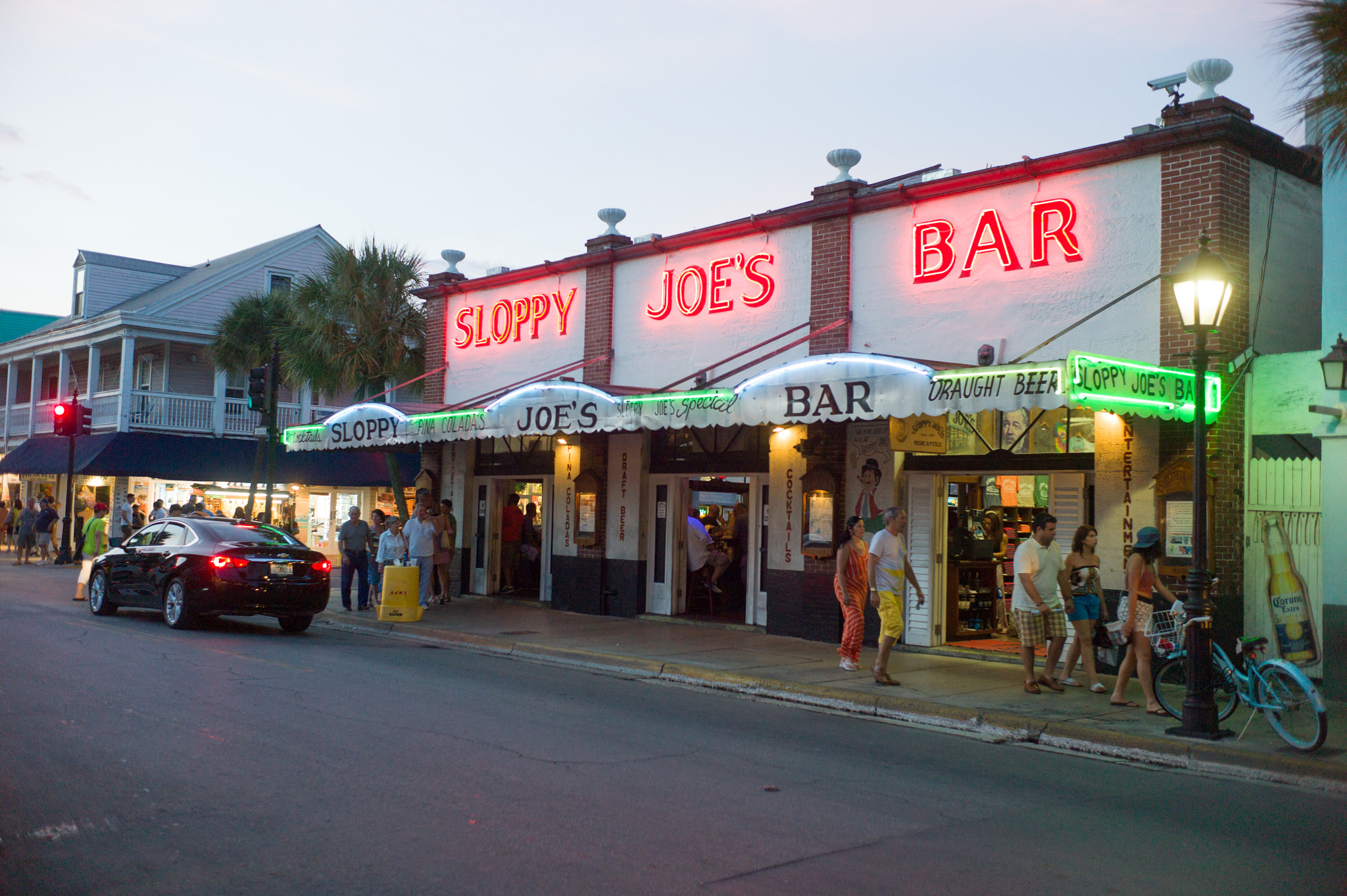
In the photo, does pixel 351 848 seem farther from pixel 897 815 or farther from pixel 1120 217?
pixel 1120 217

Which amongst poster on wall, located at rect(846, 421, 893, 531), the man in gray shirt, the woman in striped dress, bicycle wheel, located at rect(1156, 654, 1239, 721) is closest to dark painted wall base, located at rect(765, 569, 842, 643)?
poster on wall, located at rect(846, 421, 893, 531)

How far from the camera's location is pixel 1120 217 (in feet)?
41.1

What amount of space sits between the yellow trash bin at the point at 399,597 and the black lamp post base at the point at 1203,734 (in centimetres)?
1087

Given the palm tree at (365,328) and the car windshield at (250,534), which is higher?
the palm tree at (365,328)

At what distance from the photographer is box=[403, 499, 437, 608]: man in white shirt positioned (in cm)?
1788

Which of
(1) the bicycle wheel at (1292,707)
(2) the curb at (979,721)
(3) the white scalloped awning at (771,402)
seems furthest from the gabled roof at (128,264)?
(1) the bicycle wheel at (1292,707)

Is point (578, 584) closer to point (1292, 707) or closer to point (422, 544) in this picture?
point (422, 544)

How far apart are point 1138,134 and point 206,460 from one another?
26503mm

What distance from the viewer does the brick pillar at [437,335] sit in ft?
70.5

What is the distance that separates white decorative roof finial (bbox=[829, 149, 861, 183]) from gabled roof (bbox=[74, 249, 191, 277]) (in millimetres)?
29243

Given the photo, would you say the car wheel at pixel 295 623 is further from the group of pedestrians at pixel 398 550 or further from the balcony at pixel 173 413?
the balcony at pixel 173 413

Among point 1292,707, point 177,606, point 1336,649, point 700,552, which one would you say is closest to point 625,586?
point 700,552

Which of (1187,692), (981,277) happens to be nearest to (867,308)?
(981,277)

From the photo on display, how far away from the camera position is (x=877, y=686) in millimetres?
11281
